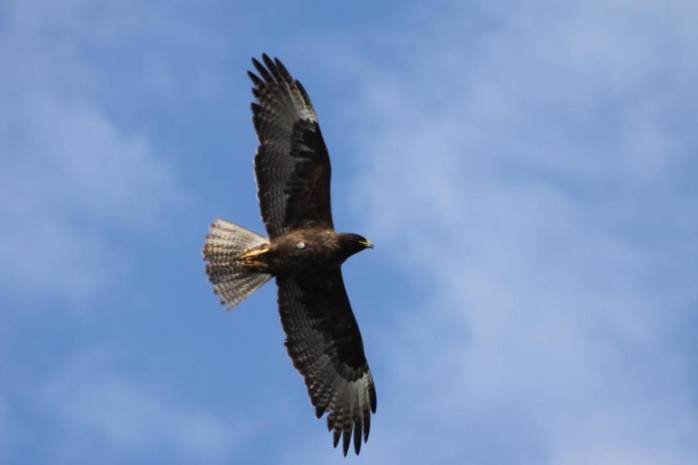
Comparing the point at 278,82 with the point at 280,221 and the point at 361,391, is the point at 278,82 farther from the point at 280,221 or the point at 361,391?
the point at 361,391

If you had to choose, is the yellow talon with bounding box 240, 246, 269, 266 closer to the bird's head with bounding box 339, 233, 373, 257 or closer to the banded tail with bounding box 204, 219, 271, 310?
the banded tail with bounding box 204, 219, 271, 310

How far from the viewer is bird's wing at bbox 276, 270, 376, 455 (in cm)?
2105

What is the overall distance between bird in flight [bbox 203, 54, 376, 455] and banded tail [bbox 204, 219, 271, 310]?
0.6 inches

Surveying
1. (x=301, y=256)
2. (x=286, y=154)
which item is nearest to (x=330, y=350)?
(x=301, y=256)

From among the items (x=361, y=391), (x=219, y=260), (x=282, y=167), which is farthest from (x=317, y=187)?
(x=361, y=391)

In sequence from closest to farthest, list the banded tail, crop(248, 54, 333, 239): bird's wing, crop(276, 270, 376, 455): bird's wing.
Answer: crop(248, 54, 333, 239): bird's wing < the banded tail < crop(276, 270, 376, 455): bird's wing

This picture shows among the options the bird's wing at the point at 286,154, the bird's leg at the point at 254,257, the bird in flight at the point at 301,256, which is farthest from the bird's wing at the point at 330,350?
the bird's wing at the point at 286,154

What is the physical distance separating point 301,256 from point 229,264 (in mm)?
1267

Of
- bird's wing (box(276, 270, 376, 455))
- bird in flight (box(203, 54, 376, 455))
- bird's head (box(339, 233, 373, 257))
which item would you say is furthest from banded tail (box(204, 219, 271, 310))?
bird's head (box(339, 233, 373, 257))

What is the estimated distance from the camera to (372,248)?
67.5 ft

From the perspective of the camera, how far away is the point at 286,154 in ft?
66.7

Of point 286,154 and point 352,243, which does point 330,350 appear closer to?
point 352,243

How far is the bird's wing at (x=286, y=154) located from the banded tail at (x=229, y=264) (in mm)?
648

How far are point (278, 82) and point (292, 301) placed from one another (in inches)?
131
